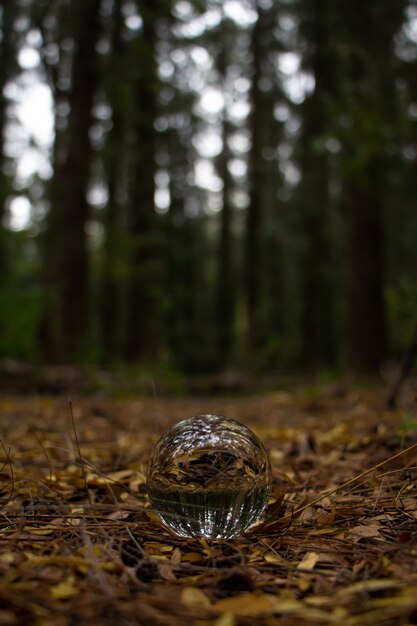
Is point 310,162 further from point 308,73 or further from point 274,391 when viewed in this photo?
point 274,391

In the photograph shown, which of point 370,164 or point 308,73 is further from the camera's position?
point 308,73

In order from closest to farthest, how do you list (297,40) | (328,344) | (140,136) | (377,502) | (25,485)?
(377,502) < (25,485) < (140,136) < (297,40) < (328,344)

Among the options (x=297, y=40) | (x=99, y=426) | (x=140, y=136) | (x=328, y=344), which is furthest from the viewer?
(x=328, y=344)

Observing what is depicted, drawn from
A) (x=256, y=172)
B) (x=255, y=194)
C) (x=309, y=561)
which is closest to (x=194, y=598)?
(x=309, y=561)

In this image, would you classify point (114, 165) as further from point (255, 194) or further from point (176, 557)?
point (176, 557)

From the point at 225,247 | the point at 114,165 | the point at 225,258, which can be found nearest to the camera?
the point at 114,165

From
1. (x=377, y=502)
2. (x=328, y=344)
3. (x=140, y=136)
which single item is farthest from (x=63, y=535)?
(x=328, y=344)
